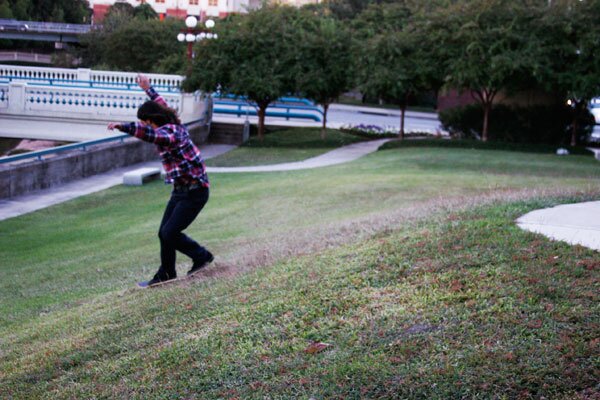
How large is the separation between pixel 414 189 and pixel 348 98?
52.5m

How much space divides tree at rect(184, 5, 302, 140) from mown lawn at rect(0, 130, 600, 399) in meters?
19.3

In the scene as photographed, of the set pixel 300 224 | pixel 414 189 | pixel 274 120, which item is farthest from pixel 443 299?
pixel 274 120

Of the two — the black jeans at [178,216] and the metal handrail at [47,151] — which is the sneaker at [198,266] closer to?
the black jeans at [178,216]

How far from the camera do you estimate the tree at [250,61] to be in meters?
29.7

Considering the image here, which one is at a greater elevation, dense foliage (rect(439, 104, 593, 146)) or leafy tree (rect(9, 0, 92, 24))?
leafy tree (rect(9, 0, 92, 24))

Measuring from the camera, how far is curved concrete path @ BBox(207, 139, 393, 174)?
23.0 m

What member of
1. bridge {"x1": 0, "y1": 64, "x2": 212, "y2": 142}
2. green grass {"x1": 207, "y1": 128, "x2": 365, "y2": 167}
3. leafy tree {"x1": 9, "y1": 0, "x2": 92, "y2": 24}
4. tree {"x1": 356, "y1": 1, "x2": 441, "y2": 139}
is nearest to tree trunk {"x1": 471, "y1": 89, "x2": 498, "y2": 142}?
tree {"x1": 356, "y1": 1, "x2": 441, "y2": 139}

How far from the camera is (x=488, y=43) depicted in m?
26.3

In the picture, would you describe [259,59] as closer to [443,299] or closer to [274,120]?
[274,120]

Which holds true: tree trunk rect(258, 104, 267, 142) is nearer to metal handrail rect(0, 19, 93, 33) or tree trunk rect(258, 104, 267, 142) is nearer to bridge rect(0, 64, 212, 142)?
bridge rect(0, 64, 212, 142)

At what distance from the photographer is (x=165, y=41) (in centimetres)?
4781

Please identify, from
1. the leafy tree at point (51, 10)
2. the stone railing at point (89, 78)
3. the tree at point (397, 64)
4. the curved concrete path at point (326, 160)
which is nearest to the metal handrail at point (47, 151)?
the curved concrete path at point (326, 160)

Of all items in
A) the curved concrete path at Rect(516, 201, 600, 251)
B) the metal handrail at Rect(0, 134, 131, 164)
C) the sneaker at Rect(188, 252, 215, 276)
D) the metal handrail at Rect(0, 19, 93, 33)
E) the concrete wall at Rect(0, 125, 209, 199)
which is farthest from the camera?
the metal handrail at Rect(0, 19, 93, 33)

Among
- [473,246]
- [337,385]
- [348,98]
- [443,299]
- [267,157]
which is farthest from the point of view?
[348,98]
